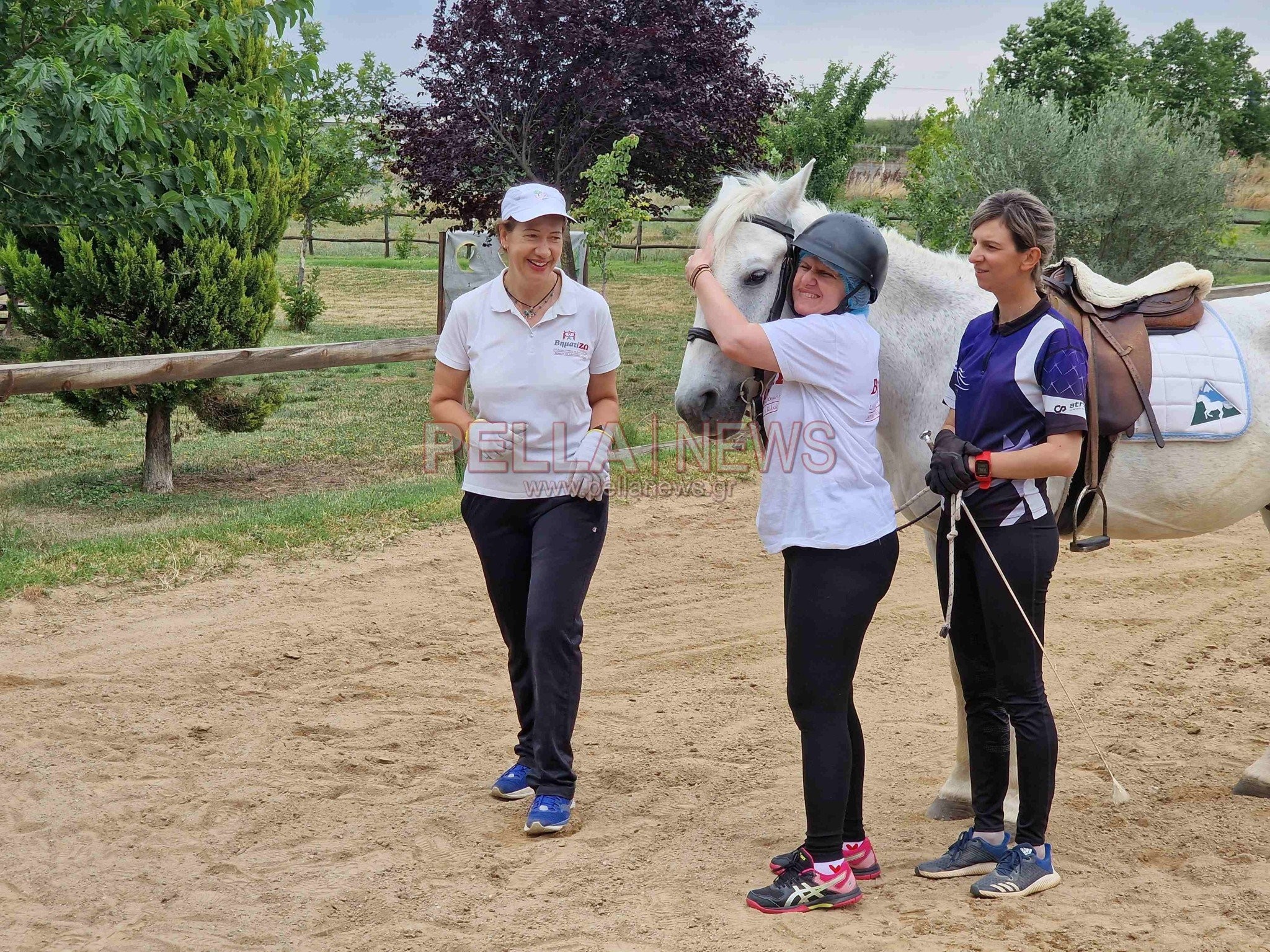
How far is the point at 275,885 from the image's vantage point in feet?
10.4

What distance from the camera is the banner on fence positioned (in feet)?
27.0

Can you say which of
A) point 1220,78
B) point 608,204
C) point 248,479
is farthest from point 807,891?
point 1220,78

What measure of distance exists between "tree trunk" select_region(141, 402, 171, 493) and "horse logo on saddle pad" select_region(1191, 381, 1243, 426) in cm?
721

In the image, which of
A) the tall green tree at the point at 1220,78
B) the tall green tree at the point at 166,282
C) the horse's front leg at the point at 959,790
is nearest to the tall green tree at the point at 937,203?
the tall green tree at the point at 166,282

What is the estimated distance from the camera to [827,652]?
8.98 ft

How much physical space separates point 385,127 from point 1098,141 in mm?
7926

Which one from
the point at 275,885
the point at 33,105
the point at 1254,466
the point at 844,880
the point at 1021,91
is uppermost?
the point at 1021,91

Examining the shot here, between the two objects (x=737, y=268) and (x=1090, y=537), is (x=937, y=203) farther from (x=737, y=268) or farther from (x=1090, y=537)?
(x=737, y=268)

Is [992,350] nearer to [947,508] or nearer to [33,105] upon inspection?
[947,508]

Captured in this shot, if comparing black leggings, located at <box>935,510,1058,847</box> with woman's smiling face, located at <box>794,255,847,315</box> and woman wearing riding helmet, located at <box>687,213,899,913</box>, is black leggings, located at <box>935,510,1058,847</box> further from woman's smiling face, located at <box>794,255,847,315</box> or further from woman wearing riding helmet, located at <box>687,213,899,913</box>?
woman's smiling face, located at <box>794,255,847,315</box>

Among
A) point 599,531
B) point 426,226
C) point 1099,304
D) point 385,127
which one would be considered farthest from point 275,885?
point 426,226

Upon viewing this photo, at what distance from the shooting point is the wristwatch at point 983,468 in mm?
2740

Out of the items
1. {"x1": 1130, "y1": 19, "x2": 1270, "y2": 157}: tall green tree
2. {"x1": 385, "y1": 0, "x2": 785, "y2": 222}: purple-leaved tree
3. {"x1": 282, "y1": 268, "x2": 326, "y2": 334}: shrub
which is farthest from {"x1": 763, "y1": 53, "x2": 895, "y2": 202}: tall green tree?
{"x1": 1130, "y1": 19, "x2": 1270, "y2": 157}: tall green tree

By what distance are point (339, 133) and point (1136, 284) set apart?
59.7 ft
